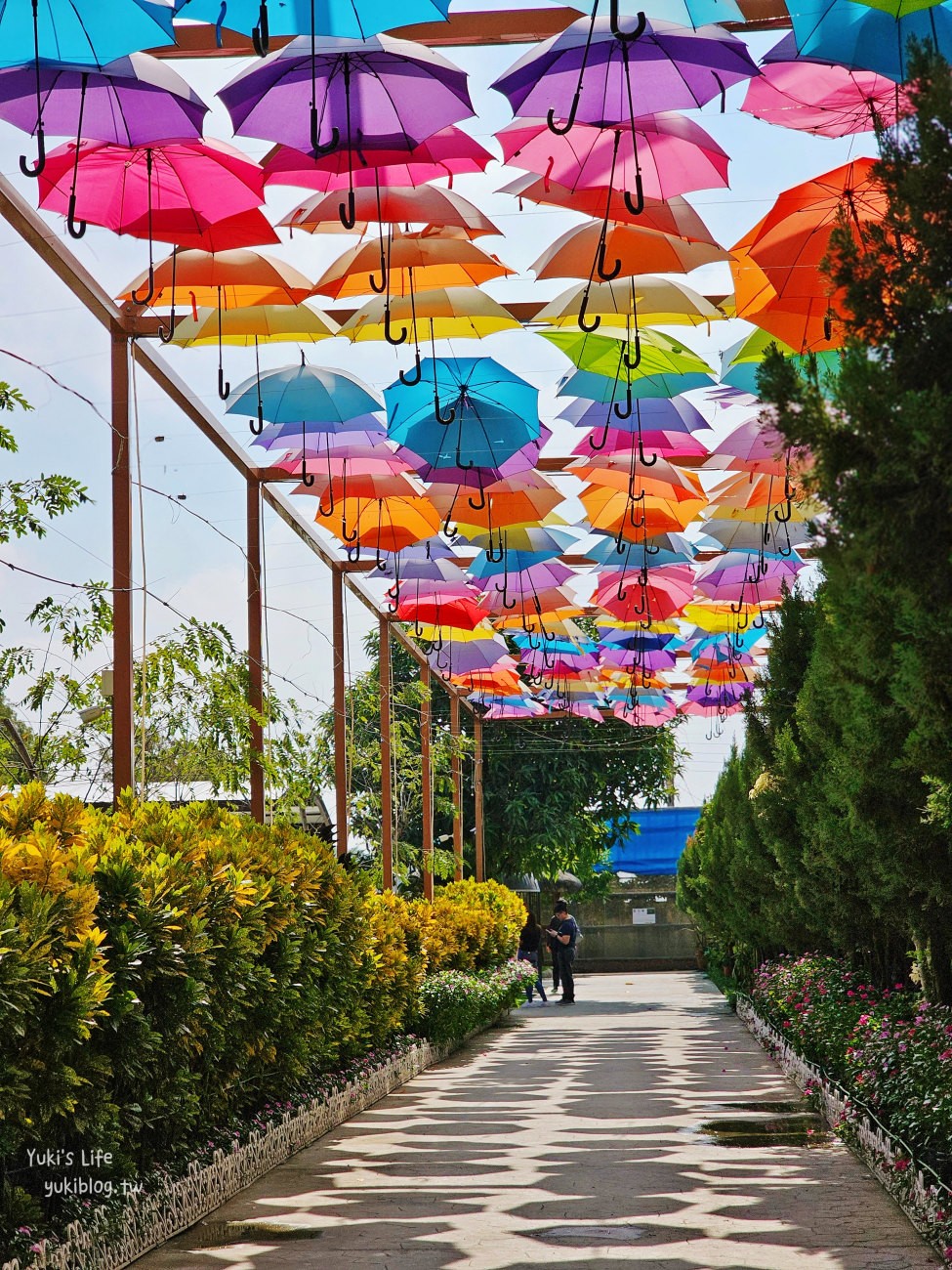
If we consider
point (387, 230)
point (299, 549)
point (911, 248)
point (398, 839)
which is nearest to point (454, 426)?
point (387, 230)

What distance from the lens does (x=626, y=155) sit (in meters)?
6.99

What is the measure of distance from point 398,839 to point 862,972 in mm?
10207

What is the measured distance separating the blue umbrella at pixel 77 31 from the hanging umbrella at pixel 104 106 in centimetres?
14

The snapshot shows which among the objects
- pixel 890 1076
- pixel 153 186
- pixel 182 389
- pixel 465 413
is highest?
pixel 153 186

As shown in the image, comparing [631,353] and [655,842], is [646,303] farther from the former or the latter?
[655,842]

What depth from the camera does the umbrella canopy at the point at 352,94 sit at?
5977mm

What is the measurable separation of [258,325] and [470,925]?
11636mm

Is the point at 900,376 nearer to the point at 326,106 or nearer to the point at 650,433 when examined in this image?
the point at 326,106

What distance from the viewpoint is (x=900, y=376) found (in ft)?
12.9

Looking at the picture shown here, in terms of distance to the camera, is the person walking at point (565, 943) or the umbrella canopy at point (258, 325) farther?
the person walking at point (565, 943)

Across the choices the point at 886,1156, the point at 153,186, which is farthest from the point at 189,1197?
the point at 153,186

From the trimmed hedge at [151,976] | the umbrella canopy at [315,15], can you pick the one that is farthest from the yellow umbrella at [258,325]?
the trimmed hedge at [151,976]

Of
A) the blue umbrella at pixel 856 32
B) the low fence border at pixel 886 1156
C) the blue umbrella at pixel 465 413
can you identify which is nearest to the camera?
the blue umbrella at pixel 856 32

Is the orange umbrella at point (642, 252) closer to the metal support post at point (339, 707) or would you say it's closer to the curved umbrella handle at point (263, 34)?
the curved umbrella handle at point (263, 34)
